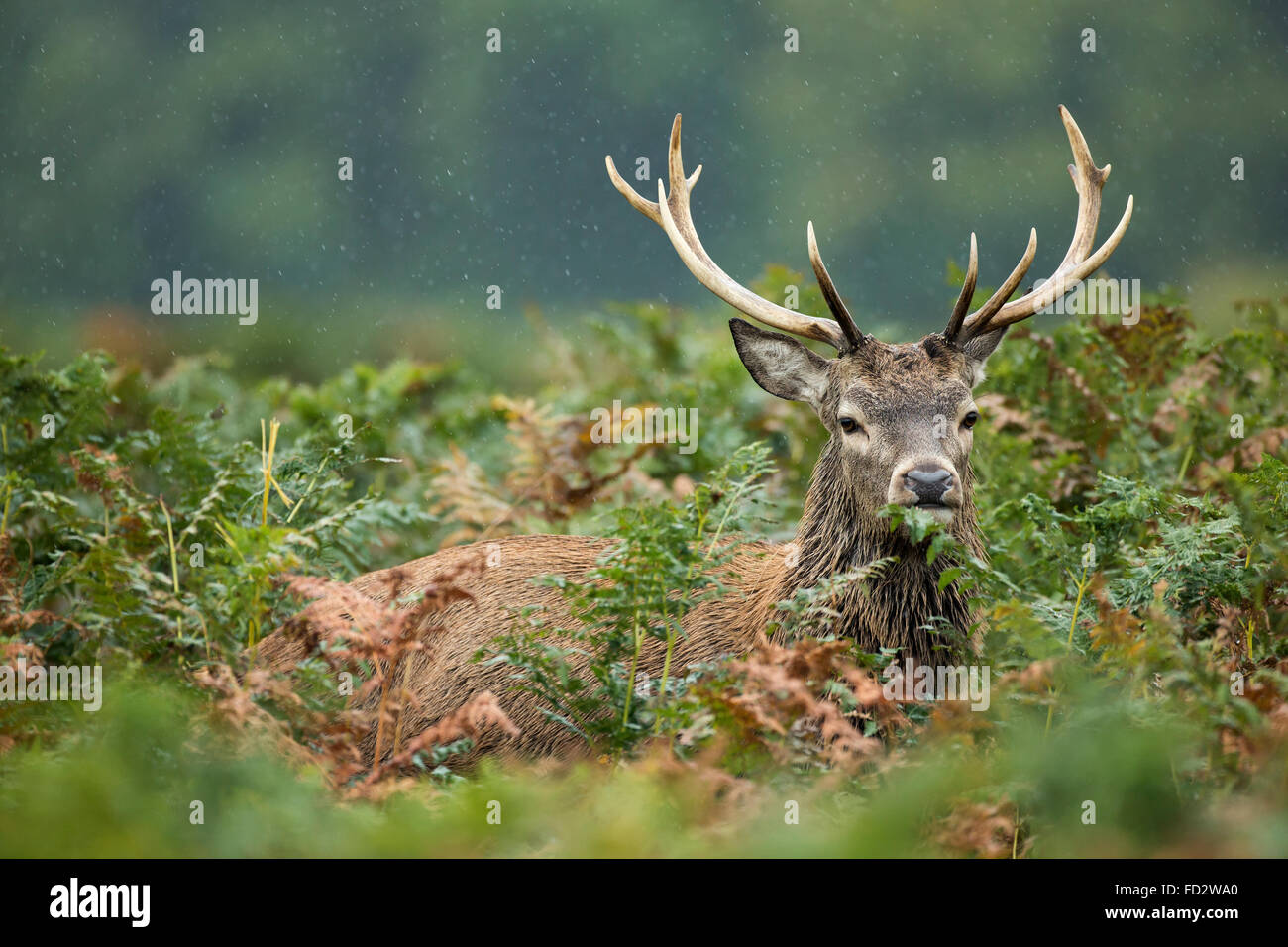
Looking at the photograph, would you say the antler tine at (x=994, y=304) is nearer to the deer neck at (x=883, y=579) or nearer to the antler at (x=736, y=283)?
the antler at (x=736, y=283)

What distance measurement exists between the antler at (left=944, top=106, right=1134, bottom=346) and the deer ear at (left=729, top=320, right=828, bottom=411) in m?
0.59

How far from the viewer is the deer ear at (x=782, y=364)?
20.9 ft

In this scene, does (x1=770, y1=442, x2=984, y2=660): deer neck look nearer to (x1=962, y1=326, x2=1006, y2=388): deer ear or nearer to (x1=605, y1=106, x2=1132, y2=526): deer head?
(x1=605, y1=106, x2=1132, y2=526): deer head

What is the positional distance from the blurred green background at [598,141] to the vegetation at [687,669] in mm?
20058

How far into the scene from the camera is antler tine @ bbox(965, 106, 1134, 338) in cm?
620

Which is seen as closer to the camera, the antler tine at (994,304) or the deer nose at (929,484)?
the deer nose at (929,484)

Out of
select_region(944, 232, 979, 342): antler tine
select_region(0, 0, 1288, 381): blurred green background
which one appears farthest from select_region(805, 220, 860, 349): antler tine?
select_region(0, 0, 1288, 381): blurred green background

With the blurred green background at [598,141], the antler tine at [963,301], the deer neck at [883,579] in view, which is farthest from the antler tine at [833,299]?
the blurred green background at [598,141]

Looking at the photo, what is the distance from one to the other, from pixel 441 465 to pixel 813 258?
3.47 metres

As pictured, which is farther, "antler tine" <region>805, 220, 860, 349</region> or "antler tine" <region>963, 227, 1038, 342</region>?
"antler tine" <region>963, 227, 1038, 342</region>

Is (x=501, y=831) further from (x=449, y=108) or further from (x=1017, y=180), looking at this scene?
(x=449, y=108)

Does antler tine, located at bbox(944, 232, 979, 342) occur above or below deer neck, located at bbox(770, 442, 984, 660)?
above
